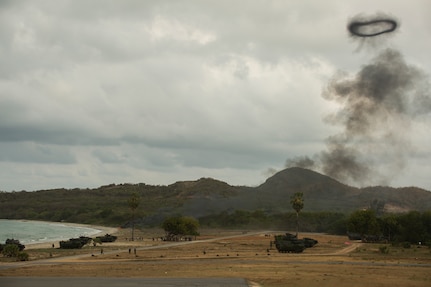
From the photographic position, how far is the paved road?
177ft

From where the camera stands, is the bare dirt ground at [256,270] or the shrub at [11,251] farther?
the shrub at [11,251]

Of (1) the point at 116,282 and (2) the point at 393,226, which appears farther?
(2) the point at 393,226

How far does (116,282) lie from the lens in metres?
56.3

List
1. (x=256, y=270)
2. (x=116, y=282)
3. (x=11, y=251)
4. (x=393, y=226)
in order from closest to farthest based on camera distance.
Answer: (x=116, y=282)
(x=256, y=270)
(x=11, y=251)
(x=393, y=226)

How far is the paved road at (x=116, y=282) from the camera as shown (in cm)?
5384

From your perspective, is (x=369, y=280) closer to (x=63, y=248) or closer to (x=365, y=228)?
(x=63, y=248)

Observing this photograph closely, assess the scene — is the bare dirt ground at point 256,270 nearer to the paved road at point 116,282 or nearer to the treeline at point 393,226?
the paved road at point 116,282

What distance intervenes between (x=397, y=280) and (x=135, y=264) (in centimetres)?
3568

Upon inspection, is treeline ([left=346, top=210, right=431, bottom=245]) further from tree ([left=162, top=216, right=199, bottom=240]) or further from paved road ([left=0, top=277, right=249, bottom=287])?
paved road ([left=0, top=277, right=249, bottom=287])

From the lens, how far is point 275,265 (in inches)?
2938

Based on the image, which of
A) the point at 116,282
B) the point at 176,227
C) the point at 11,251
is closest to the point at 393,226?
the point at 176,227

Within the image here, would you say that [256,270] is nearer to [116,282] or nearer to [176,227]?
[116,282]

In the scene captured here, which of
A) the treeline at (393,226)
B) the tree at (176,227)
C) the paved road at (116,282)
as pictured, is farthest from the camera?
the tree at (176,227)

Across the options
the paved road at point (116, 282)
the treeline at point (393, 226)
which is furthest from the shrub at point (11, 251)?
the treeline at point (393, 226)
